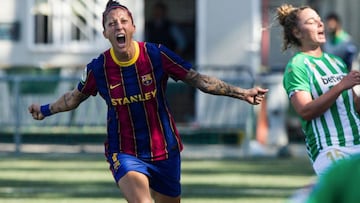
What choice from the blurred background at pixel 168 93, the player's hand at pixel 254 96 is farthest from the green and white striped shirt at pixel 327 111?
the blurred background at pixel 168 93

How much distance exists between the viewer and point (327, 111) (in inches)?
287

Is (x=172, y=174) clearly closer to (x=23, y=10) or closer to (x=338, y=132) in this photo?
(x=338, y=132)

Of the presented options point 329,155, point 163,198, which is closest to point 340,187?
point 329,155

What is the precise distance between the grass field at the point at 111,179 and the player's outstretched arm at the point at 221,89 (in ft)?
13.3

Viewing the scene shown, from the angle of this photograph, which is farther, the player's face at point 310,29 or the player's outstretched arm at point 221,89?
the player's outstretched arm at point 221,89


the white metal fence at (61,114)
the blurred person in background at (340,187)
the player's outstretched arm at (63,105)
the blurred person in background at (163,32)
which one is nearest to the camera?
the blurred person in background at (340,187)

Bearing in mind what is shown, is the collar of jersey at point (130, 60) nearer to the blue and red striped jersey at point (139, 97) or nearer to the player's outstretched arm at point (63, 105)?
the blue and red striped jersey at point (139, 97)

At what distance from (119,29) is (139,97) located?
0.49 m

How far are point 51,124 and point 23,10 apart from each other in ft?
8.45

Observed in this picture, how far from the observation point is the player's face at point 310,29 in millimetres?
7480

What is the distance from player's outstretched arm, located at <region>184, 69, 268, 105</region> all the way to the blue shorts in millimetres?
503

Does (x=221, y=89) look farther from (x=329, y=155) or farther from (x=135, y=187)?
(x=329, y=155)

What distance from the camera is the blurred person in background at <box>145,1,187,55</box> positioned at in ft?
70.2

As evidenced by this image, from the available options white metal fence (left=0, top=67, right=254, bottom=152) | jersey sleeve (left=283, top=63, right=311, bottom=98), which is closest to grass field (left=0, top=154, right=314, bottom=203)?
white metal fence (left=0, top=67, right=254, bottom=152)
